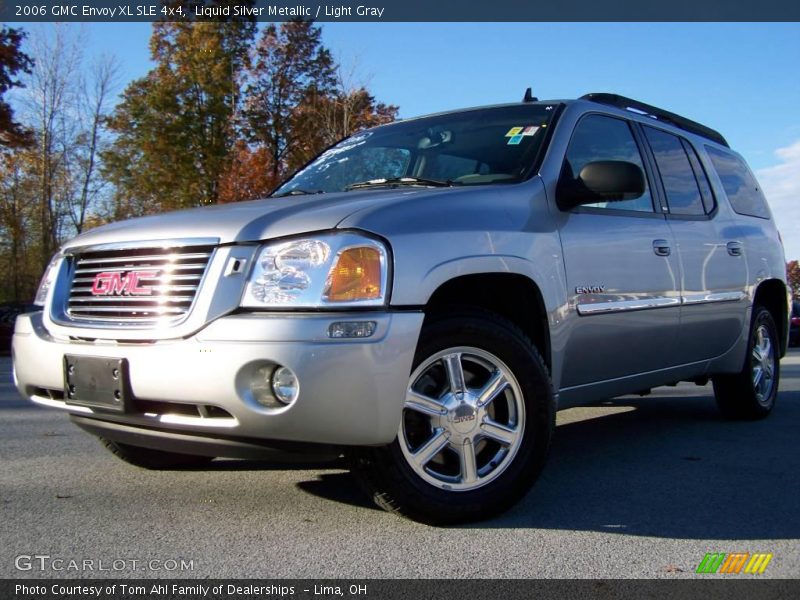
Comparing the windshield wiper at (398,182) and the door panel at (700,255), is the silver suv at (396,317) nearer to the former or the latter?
the windshield wiper at (398,182)

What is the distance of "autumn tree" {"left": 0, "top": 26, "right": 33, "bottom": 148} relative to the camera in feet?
58.1

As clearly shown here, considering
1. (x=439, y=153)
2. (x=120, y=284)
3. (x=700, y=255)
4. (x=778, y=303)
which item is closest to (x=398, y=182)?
(x=439, y=153)

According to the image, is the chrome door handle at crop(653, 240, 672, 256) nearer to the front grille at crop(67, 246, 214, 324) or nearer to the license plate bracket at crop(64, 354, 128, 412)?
the front grille at crop(67, 246, 214, 324)

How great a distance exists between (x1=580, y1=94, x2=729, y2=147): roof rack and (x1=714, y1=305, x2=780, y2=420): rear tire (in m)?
1.31

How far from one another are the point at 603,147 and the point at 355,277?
210cm

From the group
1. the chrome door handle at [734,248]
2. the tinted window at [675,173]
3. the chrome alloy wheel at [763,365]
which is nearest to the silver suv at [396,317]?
the tinted window at [675,173]

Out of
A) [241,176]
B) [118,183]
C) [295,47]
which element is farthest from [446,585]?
[118,183]

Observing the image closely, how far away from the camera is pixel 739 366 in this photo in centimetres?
533

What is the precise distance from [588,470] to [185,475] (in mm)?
1986

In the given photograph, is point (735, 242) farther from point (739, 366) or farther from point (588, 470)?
point (588, 470)

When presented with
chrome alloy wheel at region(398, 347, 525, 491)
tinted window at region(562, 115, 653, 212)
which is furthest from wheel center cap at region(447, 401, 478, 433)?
tinted window at region(562, 115, 653, 212)

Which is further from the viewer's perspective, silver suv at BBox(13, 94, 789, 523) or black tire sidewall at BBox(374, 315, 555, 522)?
black tire sidewall at BBox(374, 315, 555, 522)

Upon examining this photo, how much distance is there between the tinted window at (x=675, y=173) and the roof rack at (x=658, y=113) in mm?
188

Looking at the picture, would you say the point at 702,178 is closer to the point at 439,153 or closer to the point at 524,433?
the point at 439,153
